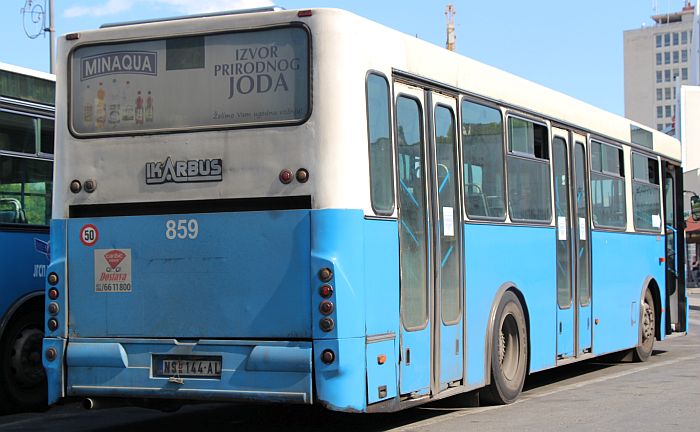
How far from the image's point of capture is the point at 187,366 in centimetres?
855

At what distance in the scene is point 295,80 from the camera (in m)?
8.43

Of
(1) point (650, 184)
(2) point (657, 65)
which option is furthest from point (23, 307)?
(2) point (657, 65)

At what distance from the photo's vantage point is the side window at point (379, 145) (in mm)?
8578

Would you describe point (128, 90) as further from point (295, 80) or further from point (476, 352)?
point (476, 352)

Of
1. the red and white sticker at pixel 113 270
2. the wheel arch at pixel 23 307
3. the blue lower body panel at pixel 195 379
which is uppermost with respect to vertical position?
the red and white sticker at pixel 113 270

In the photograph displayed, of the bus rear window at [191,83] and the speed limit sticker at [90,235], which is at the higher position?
the bus rear window at [191,83]

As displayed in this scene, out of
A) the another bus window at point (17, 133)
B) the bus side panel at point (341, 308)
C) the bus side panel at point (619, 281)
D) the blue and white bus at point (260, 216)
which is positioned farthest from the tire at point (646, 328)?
the another bus window at point (17, 133)

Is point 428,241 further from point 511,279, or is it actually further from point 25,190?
point 25,190

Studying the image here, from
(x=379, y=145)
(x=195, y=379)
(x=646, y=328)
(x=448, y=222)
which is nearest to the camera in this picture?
(x=195, y=379)

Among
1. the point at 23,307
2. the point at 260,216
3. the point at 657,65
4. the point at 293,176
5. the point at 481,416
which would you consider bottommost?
the point at 481,416

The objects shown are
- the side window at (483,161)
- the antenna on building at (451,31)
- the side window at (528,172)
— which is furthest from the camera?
the antenna on building at (451,31)

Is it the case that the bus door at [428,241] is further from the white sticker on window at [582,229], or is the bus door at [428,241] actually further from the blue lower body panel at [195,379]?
the white sticker on window at [582,229]

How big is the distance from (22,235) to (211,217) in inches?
126

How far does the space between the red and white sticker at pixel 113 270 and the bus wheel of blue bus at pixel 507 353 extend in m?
3.67
